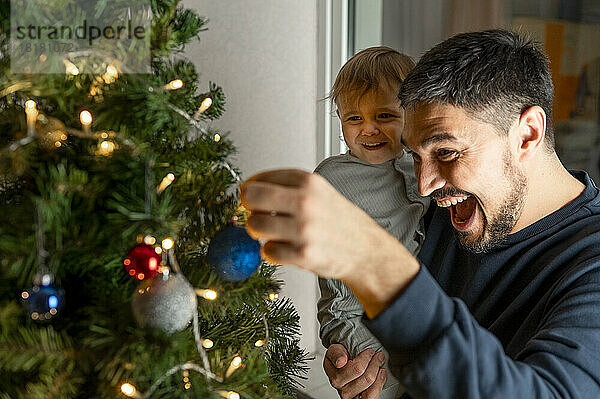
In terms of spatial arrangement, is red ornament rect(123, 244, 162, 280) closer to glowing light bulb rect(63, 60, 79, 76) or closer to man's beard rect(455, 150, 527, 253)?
glowing light bulb rect(63, 60, 79, 76)

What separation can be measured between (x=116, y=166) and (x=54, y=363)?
0.25 m

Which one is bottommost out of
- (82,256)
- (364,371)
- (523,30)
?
(364,371)

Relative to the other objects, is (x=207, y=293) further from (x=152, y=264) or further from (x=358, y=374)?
(x=358, y=374)

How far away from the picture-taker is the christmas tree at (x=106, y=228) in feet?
2.34

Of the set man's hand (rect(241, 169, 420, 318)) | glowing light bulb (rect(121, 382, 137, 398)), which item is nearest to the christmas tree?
glowing light bulb (rect(121, 382, 137, 398))

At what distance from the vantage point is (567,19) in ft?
4.85

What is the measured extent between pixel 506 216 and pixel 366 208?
0.30m

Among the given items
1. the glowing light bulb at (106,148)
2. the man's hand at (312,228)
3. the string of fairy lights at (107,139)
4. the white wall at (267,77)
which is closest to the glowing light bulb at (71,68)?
the string of fairy lights at (107,139)

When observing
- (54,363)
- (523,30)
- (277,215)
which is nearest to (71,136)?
(54,363)

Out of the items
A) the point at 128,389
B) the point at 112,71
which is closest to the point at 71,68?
the point at 112,71

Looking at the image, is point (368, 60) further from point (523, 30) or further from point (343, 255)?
point (343, 255)

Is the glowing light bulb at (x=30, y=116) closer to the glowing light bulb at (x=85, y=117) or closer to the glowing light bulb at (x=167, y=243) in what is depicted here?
the glowing light bulb at (x=85, y=117)

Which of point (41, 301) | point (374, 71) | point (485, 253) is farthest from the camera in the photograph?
point (374, 71)

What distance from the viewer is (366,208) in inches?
49.4
